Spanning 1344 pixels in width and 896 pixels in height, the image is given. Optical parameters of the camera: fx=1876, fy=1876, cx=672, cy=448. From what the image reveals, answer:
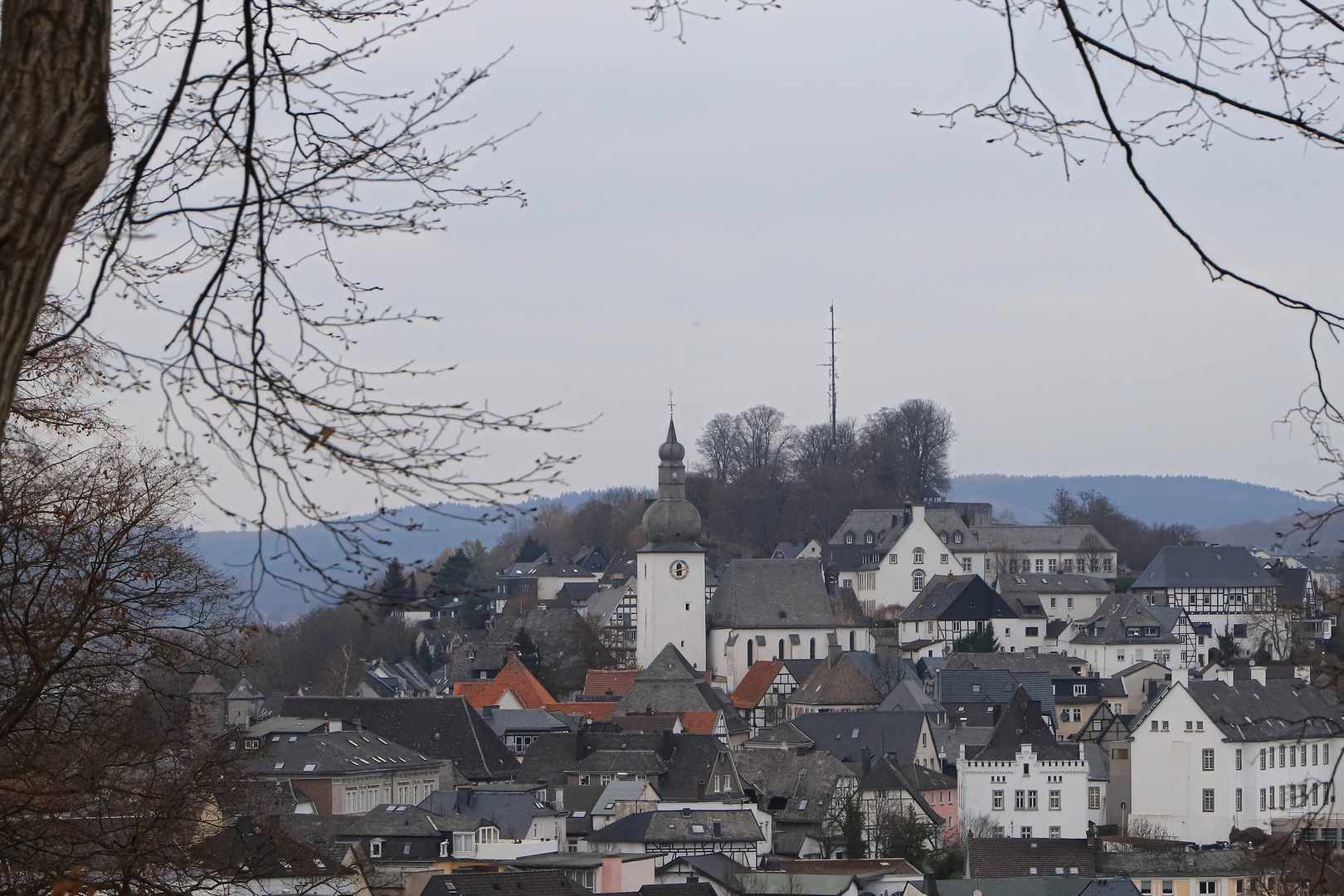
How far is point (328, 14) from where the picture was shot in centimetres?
567

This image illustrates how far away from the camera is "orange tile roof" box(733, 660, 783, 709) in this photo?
7700 centimetres

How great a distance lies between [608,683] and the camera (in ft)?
257

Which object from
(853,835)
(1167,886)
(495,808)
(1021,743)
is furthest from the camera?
(1021,743)

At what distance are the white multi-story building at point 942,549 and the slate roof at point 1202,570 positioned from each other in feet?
31.8

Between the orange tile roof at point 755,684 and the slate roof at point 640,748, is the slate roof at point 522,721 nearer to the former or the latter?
the slate roof at point 640,748

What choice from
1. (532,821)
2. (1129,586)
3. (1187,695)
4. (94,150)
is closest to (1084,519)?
(1129,586)

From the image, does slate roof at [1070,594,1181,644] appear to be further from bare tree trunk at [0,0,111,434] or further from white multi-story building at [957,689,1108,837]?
bare tree trunk at [0,0,111,434]

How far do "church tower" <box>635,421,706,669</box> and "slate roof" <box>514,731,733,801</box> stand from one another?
18930 millimetres

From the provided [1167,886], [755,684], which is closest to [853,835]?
[1167,886]

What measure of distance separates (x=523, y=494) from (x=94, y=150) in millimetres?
1707

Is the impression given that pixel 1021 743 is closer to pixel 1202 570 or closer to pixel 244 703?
pixel 244 703

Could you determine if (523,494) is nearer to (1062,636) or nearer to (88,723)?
(88,723)

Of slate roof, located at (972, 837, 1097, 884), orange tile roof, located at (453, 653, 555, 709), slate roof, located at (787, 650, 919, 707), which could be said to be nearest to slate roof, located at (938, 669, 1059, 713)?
slate roof, located at (787, 650, 919, 707)

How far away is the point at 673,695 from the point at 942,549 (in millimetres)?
27499
